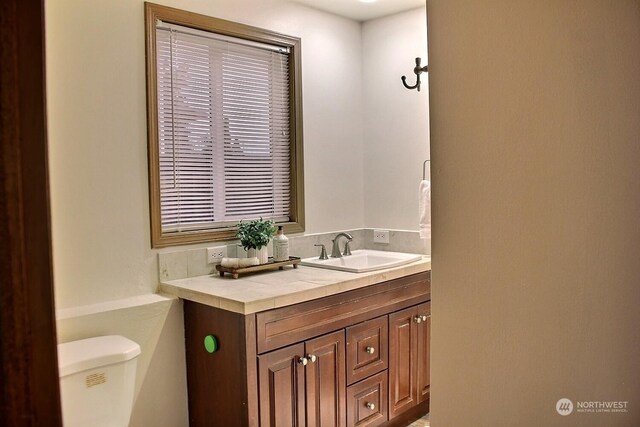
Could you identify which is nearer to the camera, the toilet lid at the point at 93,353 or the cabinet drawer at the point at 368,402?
the toilet lid at the point at 93,353

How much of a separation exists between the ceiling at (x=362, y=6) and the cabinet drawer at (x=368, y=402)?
212cm

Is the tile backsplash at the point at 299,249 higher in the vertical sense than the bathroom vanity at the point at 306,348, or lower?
higher

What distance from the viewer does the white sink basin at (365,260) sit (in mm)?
2767

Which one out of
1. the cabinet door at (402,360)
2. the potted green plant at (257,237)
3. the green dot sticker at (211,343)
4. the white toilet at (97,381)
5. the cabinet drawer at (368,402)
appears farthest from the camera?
the cabinet door at (402,360)

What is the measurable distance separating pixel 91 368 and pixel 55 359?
1.49 metres

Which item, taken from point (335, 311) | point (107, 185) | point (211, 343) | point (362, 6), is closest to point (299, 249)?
point (335, 311)

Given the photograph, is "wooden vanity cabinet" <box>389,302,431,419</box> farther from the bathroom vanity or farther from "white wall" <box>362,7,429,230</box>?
"white wall" <box>362,7,429,230</box>

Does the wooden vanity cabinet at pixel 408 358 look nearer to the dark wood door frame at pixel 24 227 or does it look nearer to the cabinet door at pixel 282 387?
the cabinet door at pixel 282 387

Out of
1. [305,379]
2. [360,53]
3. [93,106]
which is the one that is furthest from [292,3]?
[305,379]

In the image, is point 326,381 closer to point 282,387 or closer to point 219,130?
point 282,387

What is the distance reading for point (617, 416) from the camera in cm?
92

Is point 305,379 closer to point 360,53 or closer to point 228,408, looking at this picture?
point 228,408

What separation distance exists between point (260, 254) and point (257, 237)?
0.10 m

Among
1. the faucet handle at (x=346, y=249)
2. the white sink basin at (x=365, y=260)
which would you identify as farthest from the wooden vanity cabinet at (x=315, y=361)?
the faucet handle at (x=346, y=249)
